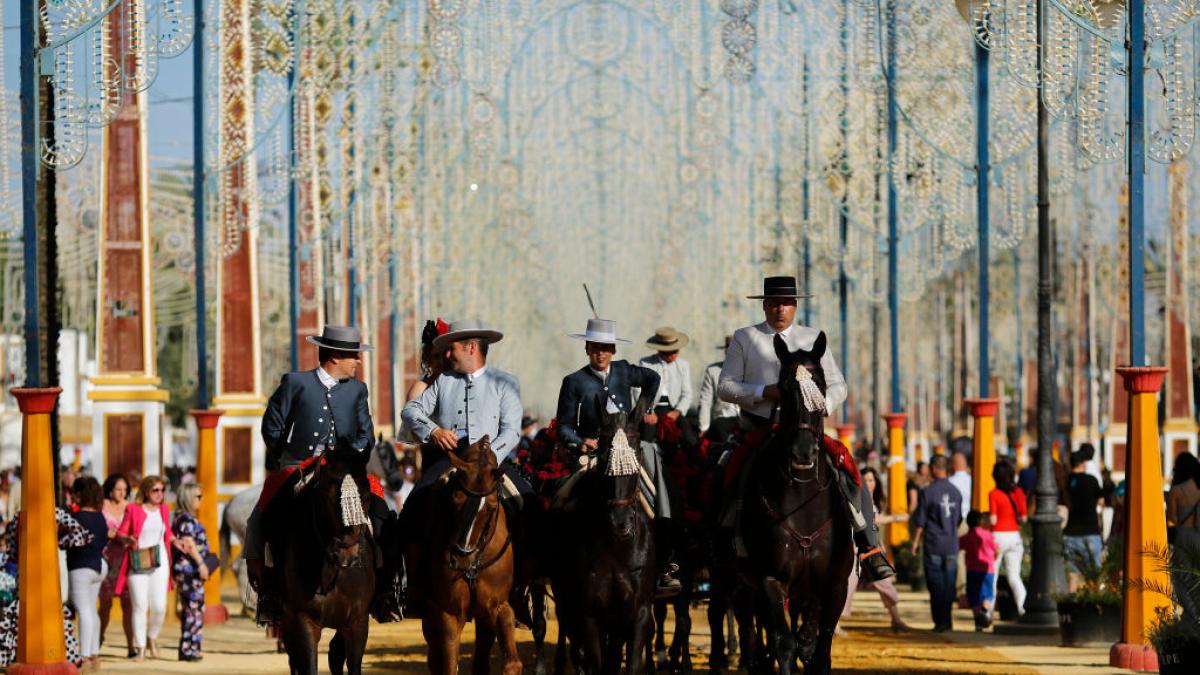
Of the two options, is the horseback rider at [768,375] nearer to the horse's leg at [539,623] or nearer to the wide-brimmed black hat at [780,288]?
the wide-brimmed black hat at [780,288]

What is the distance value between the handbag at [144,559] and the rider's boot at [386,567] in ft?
24.3

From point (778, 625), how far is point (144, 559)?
28.8 ft

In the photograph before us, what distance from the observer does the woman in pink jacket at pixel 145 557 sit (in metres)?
21.5

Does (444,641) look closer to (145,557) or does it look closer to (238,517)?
(145,557)

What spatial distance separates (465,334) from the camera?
1494cm

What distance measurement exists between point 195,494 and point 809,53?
1871 centimetres

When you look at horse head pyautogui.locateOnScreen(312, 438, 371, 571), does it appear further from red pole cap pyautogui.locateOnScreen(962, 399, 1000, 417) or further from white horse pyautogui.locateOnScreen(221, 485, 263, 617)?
red pole cap pyautogui.locateOnScreen(962, 399, 1000, 417)

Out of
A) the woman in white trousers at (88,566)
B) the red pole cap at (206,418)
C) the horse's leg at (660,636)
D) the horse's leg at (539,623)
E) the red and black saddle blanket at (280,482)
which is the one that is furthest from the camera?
the red pole cap at (206,418)

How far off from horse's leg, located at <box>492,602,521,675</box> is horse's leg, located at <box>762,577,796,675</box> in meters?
1.61

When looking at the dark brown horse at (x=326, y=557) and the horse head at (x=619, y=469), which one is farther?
the horse head at (x=619, y=469)

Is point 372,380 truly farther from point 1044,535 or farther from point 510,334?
point 1044,535

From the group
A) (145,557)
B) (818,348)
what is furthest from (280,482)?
(145,557)

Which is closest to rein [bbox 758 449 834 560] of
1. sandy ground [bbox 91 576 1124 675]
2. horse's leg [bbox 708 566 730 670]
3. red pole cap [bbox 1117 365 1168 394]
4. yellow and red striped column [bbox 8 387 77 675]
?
horse's leg [bbox 708 566 730 670]

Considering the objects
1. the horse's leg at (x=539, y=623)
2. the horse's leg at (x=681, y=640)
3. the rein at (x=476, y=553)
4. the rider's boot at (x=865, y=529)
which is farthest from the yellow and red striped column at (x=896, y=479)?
the rein at (x=476, y=553)
